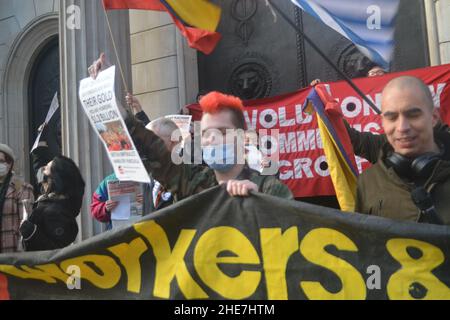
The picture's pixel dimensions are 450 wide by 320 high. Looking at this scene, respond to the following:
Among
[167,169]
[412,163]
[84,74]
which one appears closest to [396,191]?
[412,163]

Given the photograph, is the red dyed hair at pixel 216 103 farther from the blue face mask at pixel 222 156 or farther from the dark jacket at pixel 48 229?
the dark jacket at pixel 48 229

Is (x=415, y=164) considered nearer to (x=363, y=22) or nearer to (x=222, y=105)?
(x=222, y=105)

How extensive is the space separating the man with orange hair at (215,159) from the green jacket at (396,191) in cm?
40

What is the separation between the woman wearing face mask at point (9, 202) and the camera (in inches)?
199

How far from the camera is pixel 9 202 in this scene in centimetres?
512

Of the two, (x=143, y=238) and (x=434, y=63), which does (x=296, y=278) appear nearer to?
(x=143, y=238)

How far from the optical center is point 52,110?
609 cm

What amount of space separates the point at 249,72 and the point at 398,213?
4927mm

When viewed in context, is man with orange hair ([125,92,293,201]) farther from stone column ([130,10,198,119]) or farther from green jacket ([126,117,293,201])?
stone column ([130,10,198,119])

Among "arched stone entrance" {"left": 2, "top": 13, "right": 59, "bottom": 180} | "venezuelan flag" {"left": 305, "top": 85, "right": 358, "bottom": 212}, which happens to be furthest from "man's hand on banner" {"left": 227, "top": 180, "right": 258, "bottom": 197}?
"arched stone entrance" {"left": 2, "top": 13, "right": 59, "bottom": 180}

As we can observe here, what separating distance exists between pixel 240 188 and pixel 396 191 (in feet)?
2.46

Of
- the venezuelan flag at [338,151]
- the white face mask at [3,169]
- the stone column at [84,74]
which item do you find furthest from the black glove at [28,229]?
the venezuelan flag at [338,151]

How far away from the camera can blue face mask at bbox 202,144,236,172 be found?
2674mm
